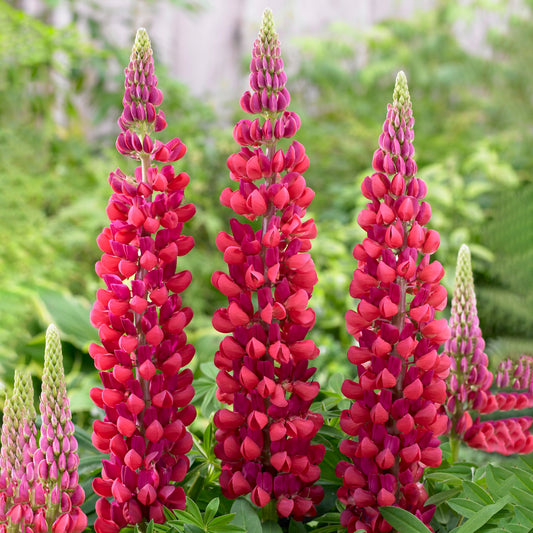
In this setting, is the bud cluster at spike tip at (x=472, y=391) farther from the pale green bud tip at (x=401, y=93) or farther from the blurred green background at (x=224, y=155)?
the pale green bud tip at (x=401, y=93)

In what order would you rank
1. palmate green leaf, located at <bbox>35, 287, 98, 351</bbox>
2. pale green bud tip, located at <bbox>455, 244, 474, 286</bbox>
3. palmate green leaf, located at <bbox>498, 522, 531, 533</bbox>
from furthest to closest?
palmate green leaf, located at <bbox>35, 287, 98, 351</bbox> < pale green bud tip, located at <bbox>455, 244, 474, 286</bbox> < palmate green leaf, located at <bbox>498, 522, 531, 533</bbox>

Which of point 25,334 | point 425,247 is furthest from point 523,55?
point 25,334

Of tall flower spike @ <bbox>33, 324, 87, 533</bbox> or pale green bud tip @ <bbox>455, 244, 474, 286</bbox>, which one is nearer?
tall flower spike @ <bbox>33, 324, 87, 533</bbox>

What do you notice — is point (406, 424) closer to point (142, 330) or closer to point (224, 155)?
point (142, 330)

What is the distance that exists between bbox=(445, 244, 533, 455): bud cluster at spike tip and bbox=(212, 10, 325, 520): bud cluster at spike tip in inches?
6.6

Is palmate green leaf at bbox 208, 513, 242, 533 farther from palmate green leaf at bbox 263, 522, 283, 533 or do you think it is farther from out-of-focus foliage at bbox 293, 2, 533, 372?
out-of-focus foliage at bbox 293, 2, 533, 372

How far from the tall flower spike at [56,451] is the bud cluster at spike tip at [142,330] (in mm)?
24

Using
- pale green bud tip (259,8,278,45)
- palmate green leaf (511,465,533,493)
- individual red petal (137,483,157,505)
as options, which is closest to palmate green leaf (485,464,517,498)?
palmate green leaf (511,465,533,493)

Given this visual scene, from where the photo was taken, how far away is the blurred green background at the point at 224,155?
1.42 meters

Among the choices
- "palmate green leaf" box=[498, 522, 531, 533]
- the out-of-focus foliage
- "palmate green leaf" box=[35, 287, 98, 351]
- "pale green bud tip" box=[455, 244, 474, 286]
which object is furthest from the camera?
the out-of-focus foliage

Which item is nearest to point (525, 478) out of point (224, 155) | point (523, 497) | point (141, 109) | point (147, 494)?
point (523, 497)

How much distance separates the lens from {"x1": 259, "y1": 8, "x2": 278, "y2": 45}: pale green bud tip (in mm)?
431

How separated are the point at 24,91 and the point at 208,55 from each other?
112 cm

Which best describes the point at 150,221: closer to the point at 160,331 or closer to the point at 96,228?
the point at 160,331
